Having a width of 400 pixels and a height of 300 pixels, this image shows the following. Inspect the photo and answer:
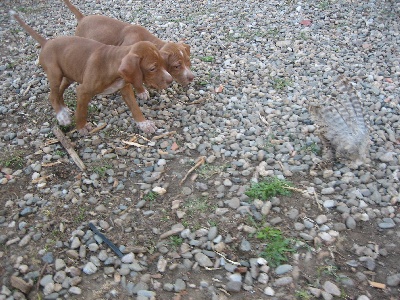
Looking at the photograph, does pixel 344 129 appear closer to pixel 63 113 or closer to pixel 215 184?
pixel 215 184

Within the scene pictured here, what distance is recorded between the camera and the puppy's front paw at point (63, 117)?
475 cm

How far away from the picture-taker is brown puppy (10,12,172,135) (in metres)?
4.27

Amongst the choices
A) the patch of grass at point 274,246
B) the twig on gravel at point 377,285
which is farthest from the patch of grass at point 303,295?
the twig on gravel at point 377,285

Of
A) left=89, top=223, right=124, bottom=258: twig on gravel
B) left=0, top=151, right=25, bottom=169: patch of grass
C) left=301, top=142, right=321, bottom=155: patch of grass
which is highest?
left=301, top=142, right=321, bottom=155: patch of grass

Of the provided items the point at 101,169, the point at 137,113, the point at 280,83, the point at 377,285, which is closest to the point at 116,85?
the point at 137,113

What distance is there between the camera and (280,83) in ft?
17.1

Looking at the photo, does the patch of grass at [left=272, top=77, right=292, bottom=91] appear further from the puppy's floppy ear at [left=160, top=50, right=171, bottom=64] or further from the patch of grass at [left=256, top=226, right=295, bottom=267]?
the patch of grass at [left=256, top=226, right=295, bottom=267]

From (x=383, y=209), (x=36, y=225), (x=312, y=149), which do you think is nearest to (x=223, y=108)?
(x=312, y=149)

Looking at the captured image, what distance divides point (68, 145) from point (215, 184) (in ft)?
5.23

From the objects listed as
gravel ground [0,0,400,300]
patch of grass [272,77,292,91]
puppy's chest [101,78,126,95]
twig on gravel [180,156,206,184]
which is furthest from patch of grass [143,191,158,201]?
patch of grass [272,77,292,91]

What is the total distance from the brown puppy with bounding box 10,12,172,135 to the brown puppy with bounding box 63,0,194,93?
0.36 meters

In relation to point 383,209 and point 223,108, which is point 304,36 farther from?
point 383,209

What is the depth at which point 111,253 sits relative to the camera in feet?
11.1

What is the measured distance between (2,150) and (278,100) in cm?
302
